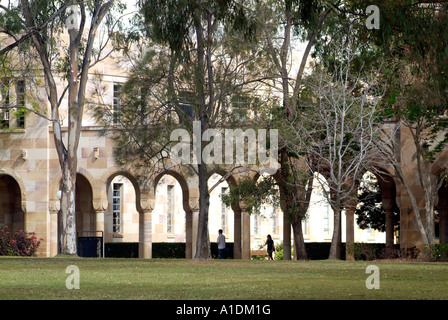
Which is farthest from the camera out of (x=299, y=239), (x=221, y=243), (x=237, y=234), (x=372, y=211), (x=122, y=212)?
(x=122, y=212)

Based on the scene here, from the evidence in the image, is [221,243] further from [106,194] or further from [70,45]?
[70,45]

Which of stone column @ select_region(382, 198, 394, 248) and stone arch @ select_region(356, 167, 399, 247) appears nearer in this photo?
stone arch @ select_region(356, 167, 399, 247)

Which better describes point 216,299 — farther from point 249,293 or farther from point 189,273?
point 189,273

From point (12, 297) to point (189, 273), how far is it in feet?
21.8

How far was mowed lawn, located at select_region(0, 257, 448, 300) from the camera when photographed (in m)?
12.5

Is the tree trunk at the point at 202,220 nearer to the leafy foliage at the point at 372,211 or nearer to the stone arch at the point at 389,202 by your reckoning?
the stone arch at the point at 389,202

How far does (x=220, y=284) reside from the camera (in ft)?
49.6

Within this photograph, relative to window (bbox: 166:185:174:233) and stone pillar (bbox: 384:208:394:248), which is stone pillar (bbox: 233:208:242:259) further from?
window (bbox: 166:185:174:233)

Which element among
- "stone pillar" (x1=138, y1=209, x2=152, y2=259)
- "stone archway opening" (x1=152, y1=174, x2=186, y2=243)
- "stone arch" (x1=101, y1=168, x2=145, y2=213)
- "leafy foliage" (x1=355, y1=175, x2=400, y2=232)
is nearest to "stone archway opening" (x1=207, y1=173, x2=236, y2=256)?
"stone archway opening" (x1=152, y1=174, x2=186, y2=243)

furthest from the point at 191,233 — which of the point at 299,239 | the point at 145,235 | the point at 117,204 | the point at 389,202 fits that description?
the point at 117,204

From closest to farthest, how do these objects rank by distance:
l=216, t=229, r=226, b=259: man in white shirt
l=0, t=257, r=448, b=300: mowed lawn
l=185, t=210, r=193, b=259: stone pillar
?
1. l=0, t=257, r=448, b=300: mowed lawn
2. l=185, t=210, r=193, b=259: stone pillar
3. l=216, t=229, r=226, b=259: man in white shirt

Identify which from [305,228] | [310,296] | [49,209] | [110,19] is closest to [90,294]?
[310,296]

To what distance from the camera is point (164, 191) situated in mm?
43625

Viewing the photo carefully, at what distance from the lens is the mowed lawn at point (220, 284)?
1254 cm
